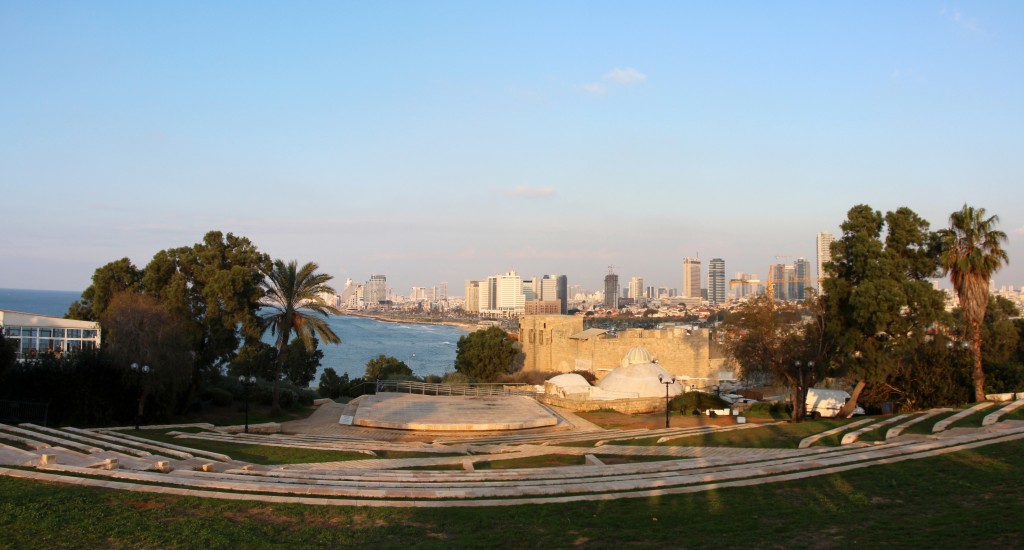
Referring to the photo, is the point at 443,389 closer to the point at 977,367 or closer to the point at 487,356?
the point at 487,356

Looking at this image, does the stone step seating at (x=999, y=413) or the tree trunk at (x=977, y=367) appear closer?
the stone step seating at (x=999, y=413)

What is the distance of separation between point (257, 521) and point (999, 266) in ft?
77.0

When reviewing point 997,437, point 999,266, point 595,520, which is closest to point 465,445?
point 595,520

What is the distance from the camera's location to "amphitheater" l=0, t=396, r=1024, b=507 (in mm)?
10109

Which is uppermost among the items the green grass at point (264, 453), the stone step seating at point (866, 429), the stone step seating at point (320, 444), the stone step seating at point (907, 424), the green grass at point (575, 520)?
the green grass at point (575, 520)

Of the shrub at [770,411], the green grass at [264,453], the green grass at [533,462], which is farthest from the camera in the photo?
the shrub at [770,411]

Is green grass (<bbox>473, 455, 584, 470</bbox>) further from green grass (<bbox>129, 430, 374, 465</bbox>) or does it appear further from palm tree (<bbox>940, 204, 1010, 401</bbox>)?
palm tree (<bbox>940, 204, 1010, 401</bbox>)

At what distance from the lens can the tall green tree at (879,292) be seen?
74.2 feet

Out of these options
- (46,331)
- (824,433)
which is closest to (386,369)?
(46,331)

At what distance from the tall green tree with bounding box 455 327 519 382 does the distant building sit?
2204cm

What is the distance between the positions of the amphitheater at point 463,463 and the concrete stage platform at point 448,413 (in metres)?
2.40

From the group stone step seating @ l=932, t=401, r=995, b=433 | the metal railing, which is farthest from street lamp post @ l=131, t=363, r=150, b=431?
stone step seating @ l=932, t=401, r=995, b=433

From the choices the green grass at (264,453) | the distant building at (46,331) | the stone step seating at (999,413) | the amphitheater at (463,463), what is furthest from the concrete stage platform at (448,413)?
the stone step seating at (999,413)

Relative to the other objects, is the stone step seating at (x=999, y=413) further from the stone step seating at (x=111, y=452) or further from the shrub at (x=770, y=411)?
the stone step seating at (x=111, y=452)
